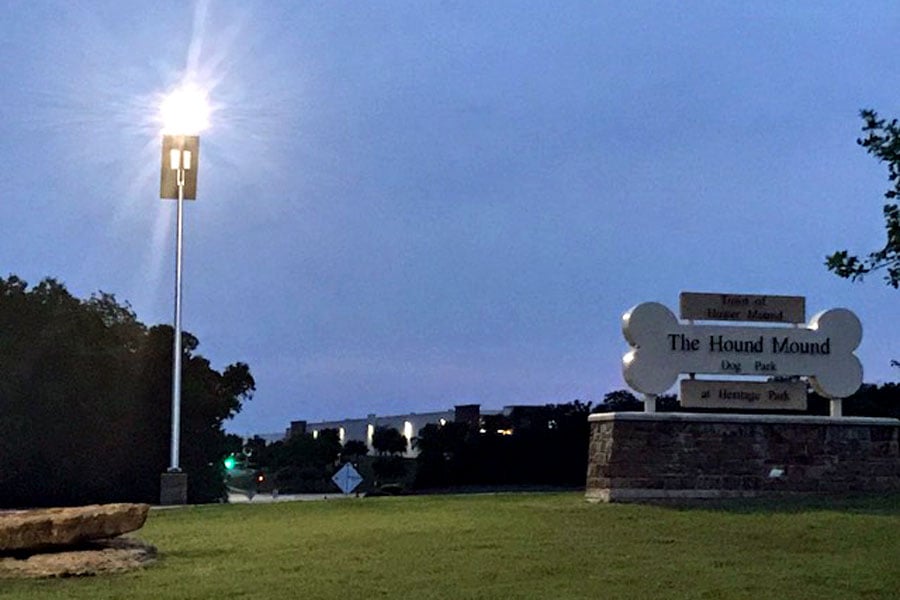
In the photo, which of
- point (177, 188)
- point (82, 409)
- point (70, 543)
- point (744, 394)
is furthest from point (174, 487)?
point (82, 409)

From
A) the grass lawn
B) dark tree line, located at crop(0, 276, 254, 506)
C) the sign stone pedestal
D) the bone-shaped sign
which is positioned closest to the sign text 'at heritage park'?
the bone-shaped sign

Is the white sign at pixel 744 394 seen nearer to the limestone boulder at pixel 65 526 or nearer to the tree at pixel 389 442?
the limestone boulder at pixel 65 526

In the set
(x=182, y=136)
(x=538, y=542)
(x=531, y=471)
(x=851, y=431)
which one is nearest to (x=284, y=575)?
(x=538, y=542)

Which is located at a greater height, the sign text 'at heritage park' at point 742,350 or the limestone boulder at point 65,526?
the sign text 'at heritage park' at point 742,350

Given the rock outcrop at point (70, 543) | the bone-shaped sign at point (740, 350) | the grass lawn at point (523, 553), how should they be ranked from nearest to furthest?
the grass lawn at point (523, 553) → the rock outcrop at point (70, 543) → the bone-shaped sign at point (740, 350)

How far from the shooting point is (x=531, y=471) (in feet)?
155

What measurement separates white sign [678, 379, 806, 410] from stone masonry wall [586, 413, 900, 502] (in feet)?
0.89

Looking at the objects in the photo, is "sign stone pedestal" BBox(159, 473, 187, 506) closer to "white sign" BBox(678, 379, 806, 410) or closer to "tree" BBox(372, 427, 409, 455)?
"white sign" BBox(678, 379, 806, 410)

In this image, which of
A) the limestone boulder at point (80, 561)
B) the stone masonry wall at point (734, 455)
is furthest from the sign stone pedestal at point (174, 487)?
the limestone boulder at point (80, 561)

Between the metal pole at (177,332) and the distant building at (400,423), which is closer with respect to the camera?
the metal pole at (177,332)

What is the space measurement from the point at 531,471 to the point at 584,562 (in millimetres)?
36380

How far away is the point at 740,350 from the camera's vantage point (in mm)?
18188

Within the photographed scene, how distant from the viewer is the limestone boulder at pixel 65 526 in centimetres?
1123

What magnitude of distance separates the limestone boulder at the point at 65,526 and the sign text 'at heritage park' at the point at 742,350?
852cm
